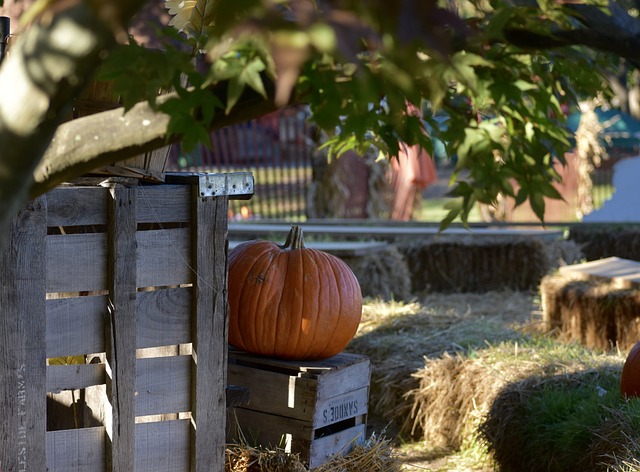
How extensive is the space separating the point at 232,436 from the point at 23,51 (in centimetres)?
245

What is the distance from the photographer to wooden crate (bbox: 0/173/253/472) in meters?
2.46

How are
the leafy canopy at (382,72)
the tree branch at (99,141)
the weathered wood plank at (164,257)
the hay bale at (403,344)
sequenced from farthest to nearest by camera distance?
the hay bale at (403,344)
the weathered wood plank at (164,257)
the tree branch at (99,141)
the leafy canopy at (382,72)

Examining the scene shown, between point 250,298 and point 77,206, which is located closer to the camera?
point 77,206

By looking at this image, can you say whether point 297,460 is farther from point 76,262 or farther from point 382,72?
point 382,72

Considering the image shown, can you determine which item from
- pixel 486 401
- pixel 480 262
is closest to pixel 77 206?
pixel 486 401

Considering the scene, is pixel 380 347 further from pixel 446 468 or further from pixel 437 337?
pixel 446 468

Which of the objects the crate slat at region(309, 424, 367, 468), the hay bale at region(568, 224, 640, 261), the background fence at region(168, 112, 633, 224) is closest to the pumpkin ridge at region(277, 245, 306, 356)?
the crate slat at region(309, 424, 367, 468)

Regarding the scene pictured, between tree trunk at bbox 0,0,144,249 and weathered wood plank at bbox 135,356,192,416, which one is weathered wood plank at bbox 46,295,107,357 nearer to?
weathered wood plank at bbox 135,356,192,416

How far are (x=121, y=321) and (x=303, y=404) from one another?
2.95 ft

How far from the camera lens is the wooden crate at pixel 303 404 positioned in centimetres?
327

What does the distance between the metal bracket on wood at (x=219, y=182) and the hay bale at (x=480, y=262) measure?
5.68 metres

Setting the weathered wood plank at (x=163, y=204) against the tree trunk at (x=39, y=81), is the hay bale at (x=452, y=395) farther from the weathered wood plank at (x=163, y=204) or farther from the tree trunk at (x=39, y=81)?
the tree trunk at (x=39, y=81)

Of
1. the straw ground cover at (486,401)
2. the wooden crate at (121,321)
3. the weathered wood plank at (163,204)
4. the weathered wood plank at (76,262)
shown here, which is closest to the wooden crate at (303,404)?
the straw ground cover at (486,401)

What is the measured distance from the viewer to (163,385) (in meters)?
2.82
